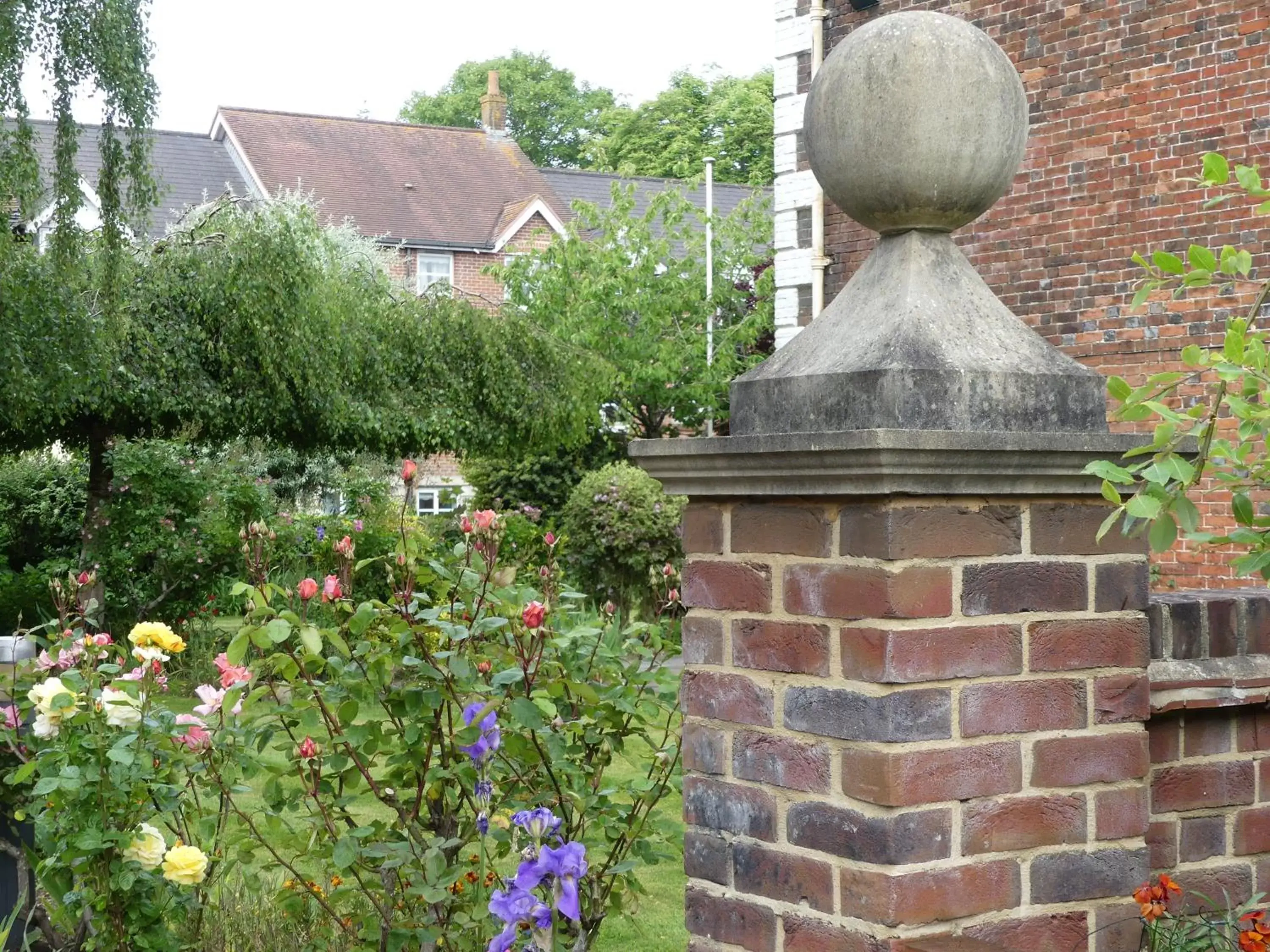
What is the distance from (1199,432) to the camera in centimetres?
232

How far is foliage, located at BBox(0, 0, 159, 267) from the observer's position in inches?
374

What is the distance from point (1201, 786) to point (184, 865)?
229 centimetres

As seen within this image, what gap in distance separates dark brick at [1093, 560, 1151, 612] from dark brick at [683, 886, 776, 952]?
0.75 metres

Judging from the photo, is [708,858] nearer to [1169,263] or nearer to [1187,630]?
[1187,630]

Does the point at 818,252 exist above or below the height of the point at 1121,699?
above

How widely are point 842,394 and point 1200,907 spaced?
124 centimetres

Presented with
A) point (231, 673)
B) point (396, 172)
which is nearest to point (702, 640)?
point (231, 673)

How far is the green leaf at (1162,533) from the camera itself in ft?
7.19

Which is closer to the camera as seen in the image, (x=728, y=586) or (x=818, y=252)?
(x=728, y=586)

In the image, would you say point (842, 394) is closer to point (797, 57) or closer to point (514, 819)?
point (514, 819)

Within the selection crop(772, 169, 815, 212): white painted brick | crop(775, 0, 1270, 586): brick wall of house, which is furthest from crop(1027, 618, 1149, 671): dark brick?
crop(772, 169, 815, 212): white painted brick

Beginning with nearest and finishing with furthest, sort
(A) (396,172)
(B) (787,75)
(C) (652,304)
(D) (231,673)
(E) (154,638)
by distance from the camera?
(D) (231,673) → (E) (154,638) → (B) (787,75) → (C) (652,304) → (A) (396,172)

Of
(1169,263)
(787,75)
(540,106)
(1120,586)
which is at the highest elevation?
(540,106)

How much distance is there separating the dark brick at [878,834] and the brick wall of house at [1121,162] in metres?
8.08
